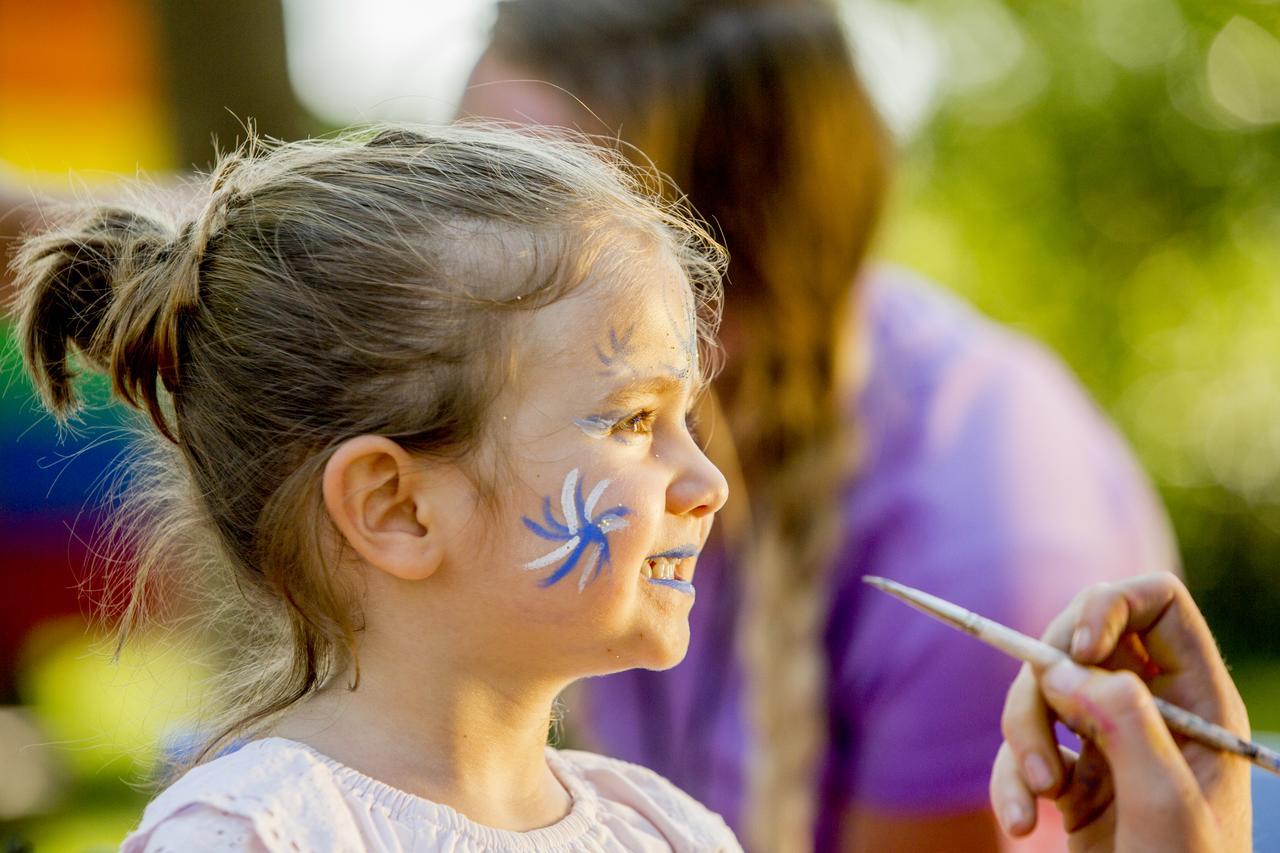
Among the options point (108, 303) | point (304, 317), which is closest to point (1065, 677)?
point (304, 317)

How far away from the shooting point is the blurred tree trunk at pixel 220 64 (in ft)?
11.5

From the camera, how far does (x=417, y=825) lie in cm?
106

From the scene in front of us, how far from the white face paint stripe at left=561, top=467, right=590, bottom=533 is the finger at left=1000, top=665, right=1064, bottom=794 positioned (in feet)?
1.37

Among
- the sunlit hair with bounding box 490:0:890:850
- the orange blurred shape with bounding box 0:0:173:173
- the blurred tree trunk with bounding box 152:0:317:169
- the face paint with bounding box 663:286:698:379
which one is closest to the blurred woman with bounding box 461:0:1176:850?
the sunlit hair with bounding box 490:0:890:850

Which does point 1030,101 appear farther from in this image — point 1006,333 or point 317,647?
point 317,647

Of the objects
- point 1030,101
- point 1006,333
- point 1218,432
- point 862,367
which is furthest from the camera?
point 1030,101

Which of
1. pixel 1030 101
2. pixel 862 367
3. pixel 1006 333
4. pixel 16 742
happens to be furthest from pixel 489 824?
pixel 1030 101

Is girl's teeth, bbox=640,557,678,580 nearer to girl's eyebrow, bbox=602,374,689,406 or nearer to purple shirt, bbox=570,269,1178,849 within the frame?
girl's eyebrow, bbox=602,374,689,406

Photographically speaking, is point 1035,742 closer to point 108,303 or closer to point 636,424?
point 636,424

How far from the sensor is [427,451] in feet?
3.59

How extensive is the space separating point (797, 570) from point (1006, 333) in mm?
806

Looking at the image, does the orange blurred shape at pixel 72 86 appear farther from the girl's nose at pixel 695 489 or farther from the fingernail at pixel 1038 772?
the fingernail at pixel 1038 772

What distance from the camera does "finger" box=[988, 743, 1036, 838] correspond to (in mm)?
1090

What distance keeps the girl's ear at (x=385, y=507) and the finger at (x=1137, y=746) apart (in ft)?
1.82
